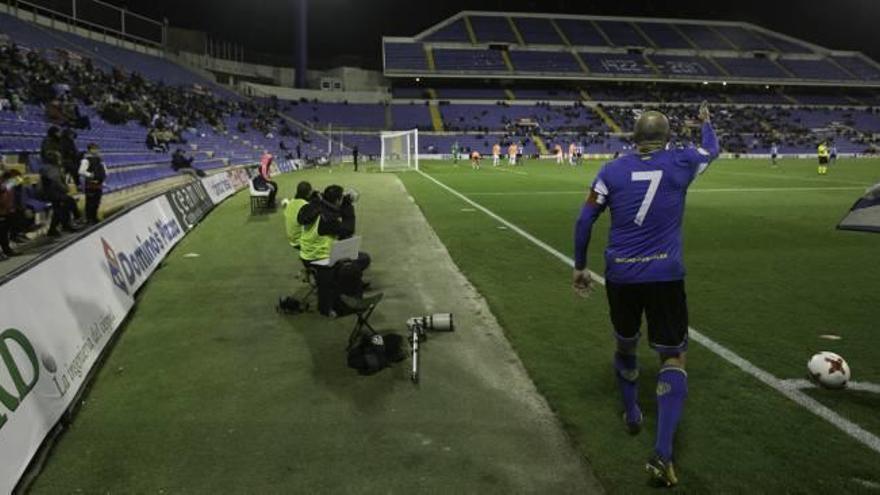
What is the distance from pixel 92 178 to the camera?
1441 cm

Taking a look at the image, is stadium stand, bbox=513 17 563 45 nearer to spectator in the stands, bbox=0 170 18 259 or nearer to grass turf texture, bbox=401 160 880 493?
grass turf texture, bbox=401 160 880 493

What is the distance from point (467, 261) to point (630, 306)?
6.83 metres

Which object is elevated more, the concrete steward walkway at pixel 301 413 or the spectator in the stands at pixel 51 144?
the spectator in the stands at pixel 51 144

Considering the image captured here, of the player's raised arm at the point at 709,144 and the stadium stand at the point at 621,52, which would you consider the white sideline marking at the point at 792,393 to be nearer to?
the player's raised arm at the point at 709,144

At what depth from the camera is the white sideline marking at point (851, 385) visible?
5270 mm

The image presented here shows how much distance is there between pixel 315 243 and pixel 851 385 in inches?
220

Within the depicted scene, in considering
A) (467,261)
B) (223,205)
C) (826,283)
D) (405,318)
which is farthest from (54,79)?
(826,283)

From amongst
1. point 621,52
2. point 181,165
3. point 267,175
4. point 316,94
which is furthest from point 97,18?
point 621,52

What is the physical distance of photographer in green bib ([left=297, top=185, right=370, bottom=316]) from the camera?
774 cm

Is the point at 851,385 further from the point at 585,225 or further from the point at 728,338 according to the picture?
the point at 585,225

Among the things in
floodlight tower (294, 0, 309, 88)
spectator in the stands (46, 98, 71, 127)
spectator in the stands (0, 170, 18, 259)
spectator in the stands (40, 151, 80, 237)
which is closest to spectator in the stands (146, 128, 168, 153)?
spectator in the stands (46, 98, 71, 127)

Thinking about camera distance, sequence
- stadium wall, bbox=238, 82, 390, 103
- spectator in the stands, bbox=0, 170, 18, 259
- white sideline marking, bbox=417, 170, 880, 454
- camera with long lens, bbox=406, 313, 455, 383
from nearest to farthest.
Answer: white sideline marking, bbox=417, 170, 880, 454, camera with long lens, bbox=406, 313, 455, 383, spectator in the stands, bbox=0, 170, 18, 259, stadium wall, bbox=238, 82, 390, 103

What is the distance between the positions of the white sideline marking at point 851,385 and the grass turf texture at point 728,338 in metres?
0.13

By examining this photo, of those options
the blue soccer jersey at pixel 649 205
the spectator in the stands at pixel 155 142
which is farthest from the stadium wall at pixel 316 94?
the blue soccer jersey at pixel 649 205
